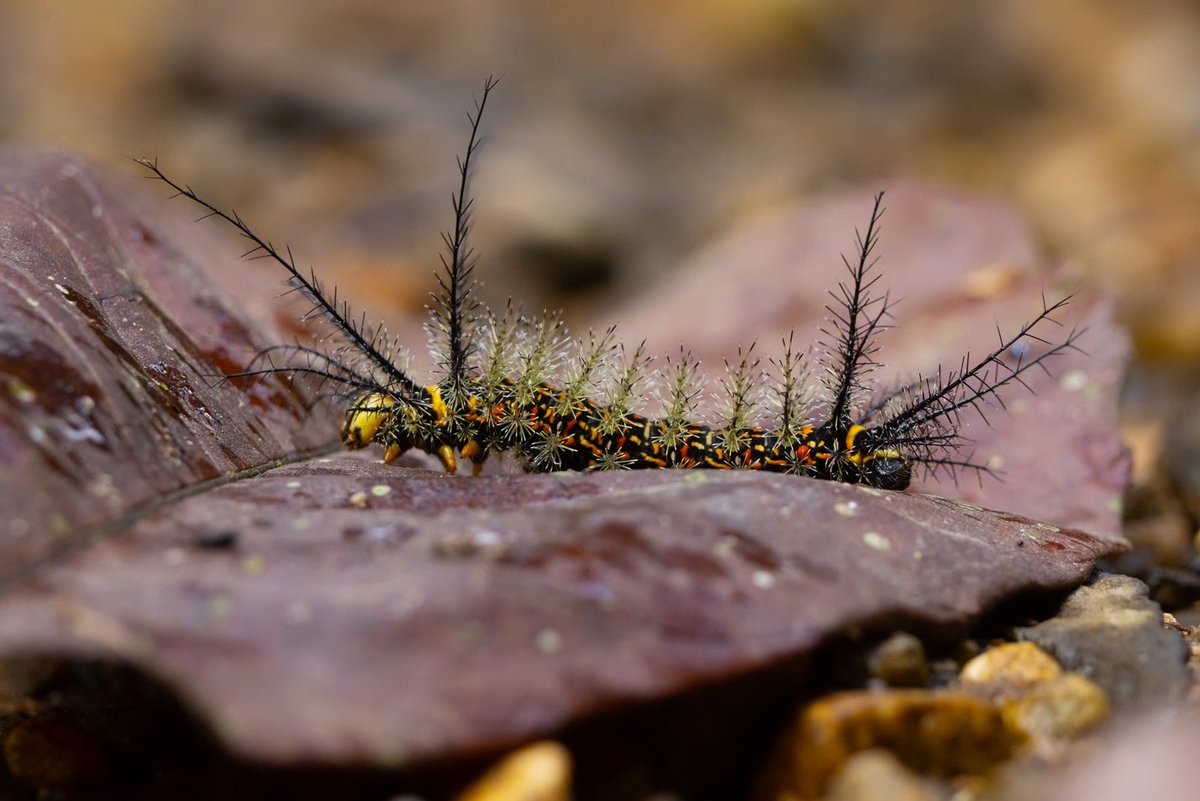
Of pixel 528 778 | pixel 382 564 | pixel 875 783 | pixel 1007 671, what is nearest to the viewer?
pixel 528 778

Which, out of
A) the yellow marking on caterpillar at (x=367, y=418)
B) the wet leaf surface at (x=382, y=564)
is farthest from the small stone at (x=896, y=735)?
the yellow marking on caterpillar at (x=367, y=418)

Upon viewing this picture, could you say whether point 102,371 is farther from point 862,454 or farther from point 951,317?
point 951,317

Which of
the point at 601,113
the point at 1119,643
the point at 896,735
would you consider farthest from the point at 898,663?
the point at 601,113

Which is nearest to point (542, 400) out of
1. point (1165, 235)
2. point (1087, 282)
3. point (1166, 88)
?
point (1087, 282)

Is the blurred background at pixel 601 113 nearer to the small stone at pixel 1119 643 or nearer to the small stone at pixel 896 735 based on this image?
the small stone at pixel 1119 643

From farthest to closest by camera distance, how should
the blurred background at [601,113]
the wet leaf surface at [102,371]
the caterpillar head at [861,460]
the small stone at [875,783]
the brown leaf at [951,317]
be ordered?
the blurred background at [601,113] < the brown leaf at [951,317] < the caterpillar head at [861,460] < the wet leaf surface at [102,371] < the small stone at [875,783]

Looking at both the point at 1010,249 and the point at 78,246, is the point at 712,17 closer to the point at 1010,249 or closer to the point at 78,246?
the point at 1010,249
